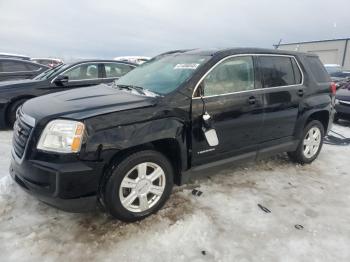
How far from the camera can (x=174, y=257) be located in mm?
2664

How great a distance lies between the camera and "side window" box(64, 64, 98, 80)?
7.04m

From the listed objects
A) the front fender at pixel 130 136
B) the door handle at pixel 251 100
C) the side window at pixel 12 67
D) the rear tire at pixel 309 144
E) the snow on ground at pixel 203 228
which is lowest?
the snow on ground at pixel 203 228

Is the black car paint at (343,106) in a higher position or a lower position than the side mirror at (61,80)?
lower

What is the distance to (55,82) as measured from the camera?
22.1ft

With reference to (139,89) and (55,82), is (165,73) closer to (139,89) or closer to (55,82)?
(139,89)

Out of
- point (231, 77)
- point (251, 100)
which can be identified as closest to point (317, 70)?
point (251, 100)

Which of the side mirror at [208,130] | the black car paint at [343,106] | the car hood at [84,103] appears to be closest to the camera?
the car hood at [84,103]

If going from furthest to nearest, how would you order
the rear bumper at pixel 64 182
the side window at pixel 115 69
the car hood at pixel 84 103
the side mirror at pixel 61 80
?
the side window at pixel 115 69, the side mirror at pixel 61 80, the car hood at pixel 84 103, the rear bumper at pixel 64 182

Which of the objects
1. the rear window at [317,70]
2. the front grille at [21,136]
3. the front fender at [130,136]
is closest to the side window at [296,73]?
the rear window at [317,70]

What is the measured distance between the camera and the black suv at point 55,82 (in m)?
6.47

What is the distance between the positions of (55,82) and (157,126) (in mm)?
4465

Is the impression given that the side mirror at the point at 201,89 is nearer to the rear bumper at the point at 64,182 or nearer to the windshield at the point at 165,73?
the windshield at the point at 165,73

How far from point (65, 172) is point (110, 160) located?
0.40 meters

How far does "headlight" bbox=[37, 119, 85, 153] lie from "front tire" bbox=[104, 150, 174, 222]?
422 mm
